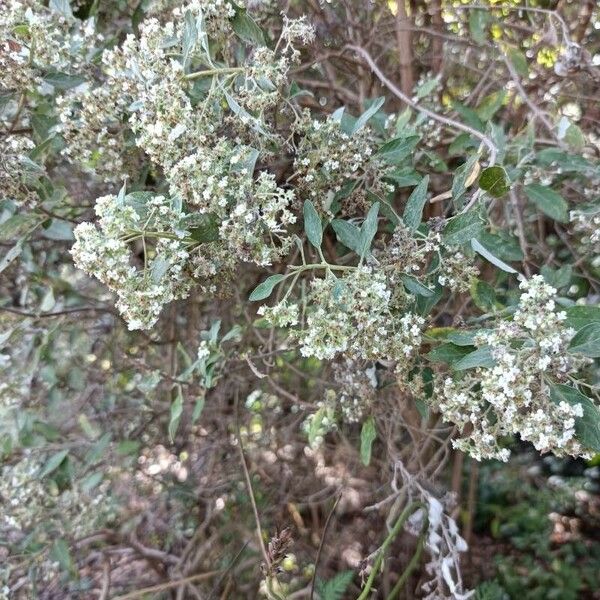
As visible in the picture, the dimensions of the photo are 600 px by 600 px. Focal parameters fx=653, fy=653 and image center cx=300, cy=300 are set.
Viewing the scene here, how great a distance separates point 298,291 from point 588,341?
1.13 meters

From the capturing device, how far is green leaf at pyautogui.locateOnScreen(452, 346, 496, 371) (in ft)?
3.11

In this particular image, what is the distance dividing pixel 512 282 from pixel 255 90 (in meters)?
1.23

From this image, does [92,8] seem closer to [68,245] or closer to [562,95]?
[68,245]

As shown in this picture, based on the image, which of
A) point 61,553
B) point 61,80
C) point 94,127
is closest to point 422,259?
point 94,127

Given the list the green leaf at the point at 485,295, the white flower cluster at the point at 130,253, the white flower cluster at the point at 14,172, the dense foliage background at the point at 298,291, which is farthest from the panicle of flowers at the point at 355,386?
the white flower cluster at the point at 14,172

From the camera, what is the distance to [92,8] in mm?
1685

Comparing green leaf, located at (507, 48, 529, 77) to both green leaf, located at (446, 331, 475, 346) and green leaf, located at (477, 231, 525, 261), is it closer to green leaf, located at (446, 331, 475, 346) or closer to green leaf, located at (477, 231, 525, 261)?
green leaf, located at (477, 231, 525, 261)

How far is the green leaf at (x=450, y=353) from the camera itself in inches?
41.0

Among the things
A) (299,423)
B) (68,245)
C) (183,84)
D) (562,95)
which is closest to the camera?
(183,84)

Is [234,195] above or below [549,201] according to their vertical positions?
above

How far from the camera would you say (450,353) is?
1043 millimetres

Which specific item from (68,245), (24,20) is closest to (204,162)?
(24,20)

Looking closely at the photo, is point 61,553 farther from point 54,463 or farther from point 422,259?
point 422,259

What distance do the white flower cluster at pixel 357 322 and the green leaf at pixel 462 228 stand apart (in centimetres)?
14
